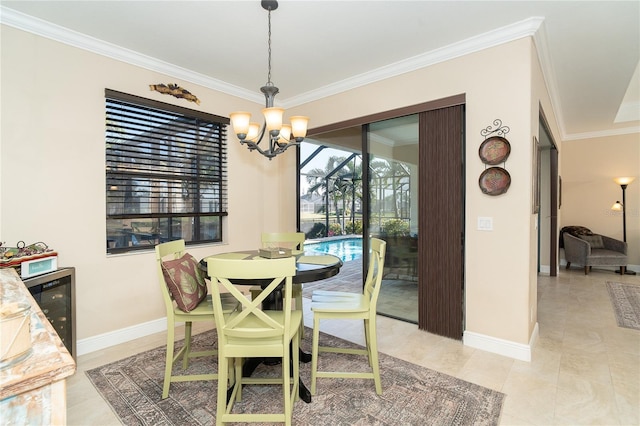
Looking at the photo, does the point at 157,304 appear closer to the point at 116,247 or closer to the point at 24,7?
the point at 116,247

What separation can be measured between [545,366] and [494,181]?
1.50 metres

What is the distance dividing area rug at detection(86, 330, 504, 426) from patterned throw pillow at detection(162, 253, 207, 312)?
1.92 feet

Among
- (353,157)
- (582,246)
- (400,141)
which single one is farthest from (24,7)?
(582,246)

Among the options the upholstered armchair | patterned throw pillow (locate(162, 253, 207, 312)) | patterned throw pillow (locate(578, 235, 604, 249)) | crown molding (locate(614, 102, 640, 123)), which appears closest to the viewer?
patterned throw pillow (locate(162, 253, 207, 312))

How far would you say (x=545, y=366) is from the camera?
8.07 ft

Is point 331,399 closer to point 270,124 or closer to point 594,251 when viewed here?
point 270,124

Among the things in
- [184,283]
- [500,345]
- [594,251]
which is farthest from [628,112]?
[184,283]

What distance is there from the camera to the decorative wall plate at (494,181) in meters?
2.63

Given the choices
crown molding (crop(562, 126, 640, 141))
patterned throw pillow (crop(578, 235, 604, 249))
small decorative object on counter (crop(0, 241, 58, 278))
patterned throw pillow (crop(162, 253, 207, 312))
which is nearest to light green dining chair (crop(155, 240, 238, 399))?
patterned throw pillow (crop(162, 253, 207, 312))

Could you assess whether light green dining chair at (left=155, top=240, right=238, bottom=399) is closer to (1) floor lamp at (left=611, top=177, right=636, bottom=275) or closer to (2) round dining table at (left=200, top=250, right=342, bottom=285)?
(2) round dining table at (left=200, top=250, right=342, bottom=285)

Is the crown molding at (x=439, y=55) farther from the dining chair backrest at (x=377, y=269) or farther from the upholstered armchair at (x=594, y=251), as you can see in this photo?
the upholstered armchair at (x=594, y=251)

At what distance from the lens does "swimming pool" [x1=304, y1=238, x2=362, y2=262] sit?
8203 millimetres

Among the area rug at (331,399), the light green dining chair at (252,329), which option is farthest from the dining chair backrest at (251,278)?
the area rug at (331,399)

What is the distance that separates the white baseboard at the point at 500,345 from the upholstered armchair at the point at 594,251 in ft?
12.6
